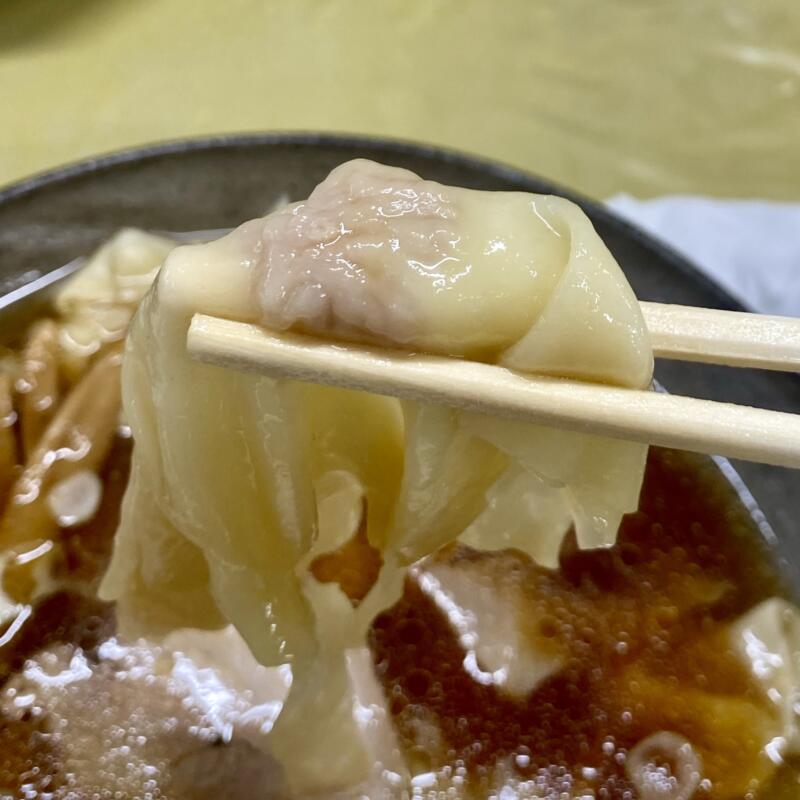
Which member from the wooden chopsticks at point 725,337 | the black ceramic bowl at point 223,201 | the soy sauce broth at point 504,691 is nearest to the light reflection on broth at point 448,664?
the soy sauce broth at point 504,691

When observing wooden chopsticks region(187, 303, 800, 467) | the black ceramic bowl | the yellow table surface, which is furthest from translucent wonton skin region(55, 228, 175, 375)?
wooden chopsticks region(187, 303, 800, 467)

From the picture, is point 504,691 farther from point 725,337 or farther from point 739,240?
point 739,240

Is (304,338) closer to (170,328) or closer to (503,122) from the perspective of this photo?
(170,328)

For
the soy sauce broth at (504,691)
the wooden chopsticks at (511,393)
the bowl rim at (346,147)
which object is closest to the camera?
the wooden chopsticks at (511,393)

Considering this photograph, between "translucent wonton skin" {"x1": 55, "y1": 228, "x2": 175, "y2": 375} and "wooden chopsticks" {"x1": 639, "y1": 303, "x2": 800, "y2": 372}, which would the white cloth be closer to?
"wooden chopsticks" {"x1": 639, "y1": 303, "x2": 800, "y2": 372}

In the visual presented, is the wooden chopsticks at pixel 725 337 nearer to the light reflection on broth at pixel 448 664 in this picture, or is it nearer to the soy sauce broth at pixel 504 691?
the light reflection on broth at pixel 448 664

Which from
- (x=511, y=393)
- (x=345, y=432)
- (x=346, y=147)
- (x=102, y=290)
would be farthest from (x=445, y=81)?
(x=511, y=393)

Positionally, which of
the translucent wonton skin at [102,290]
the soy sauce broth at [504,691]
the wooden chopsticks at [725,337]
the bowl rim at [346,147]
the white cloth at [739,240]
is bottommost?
the soy sauce broth at [504,691]

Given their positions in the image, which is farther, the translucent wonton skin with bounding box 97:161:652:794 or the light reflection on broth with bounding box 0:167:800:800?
the light reflection on broth with bounding box 0:167:800:800
